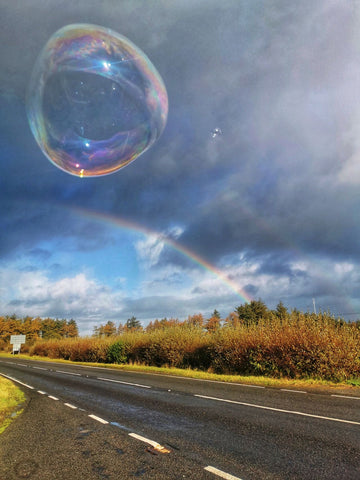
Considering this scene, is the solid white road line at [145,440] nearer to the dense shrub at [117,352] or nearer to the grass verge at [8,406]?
the grass verge at [8,406]

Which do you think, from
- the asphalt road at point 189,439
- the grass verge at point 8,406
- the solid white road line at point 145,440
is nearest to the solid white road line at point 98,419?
the asphalt road at point 189,439

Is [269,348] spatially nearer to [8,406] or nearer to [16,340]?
[8,406]

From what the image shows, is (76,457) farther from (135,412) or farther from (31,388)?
(31,388)

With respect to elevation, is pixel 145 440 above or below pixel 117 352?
below

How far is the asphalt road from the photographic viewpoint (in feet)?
15.2

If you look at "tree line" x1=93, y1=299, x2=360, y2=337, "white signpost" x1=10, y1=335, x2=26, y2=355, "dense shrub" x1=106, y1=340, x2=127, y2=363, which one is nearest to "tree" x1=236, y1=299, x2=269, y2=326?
"tree line" x1=93, y1=299, x2=360, y2=337

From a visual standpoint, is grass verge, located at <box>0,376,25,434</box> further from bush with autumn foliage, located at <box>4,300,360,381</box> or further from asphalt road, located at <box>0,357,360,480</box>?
bush with autumn foliage, located at <box>4,300,360,381</box>

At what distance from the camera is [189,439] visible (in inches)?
242

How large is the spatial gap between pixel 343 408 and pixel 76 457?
7094 millimetres

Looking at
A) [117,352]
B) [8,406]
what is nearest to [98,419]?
[8,406]

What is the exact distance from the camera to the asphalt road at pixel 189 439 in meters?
4.64

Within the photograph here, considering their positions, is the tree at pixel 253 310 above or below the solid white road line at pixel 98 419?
above

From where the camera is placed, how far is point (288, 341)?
53.5 ft

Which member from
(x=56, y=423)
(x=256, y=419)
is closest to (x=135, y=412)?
(x=56, y=423)
